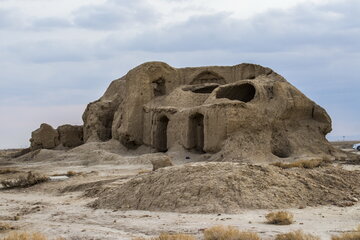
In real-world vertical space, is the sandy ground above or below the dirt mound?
below

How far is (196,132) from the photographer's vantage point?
98.5 ft

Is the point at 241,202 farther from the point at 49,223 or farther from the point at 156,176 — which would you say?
the point at 49,223

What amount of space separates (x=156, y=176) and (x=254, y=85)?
56.7ft

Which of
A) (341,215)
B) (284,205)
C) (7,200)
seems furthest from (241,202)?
(7,200)

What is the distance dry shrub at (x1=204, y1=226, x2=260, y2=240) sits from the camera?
8289 millimetres

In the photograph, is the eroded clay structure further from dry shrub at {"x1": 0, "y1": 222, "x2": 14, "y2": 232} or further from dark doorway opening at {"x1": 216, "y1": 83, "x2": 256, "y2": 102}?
dry shrub at {"x1": 0, "y1": 222, "x2": 14, "y2": 232}

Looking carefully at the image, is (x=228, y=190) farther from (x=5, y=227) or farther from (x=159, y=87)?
(x=159, y=87)

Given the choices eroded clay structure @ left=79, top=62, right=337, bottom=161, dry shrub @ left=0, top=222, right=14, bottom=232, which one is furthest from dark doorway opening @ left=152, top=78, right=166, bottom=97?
dry shrub @ left=0, top=222, right=14, bottom=232

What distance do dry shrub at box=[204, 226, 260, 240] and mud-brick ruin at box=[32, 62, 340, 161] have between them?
55.2 ft

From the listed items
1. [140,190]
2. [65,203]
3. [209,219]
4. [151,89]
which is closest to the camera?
[209,219]

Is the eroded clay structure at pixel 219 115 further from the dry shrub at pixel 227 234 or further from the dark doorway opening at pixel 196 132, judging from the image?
the dry shrub at pixel 227 234

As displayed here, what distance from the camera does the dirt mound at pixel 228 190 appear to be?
12.2 metres

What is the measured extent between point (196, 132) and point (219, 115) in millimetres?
3083

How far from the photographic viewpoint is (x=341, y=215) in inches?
446
